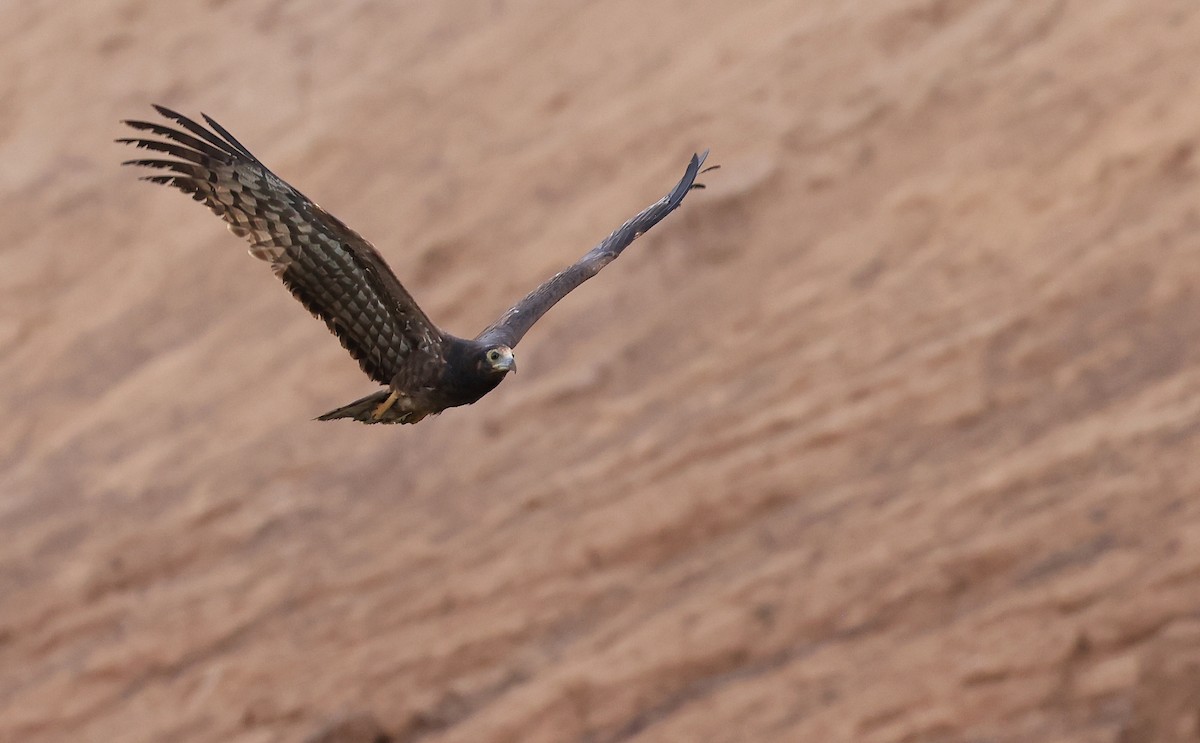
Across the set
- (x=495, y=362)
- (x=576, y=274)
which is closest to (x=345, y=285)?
(x=495, y=362)

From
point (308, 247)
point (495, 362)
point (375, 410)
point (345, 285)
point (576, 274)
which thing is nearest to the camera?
point (308, 247)

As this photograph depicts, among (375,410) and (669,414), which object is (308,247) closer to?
(375,410)

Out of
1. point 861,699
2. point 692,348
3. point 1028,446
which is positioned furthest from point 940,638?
point 692,348

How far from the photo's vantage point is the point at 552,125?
16.1 metres

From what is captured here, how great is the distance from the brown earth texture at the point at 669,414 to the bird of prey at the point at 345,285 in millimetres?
5687

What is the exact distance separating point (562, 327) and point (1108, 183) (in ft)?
14.9

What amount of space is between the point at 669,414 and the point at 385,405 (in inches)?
255

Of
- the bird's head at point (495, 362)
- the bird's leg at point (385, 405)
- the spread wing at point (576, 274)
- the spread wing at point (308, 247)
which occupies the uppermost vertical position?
the spread wing at point (308, 247)

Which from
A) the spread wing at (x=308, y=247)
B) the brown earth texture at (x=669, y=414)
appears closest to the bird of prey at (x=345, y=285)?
the spread wing at (x=308, y=247)

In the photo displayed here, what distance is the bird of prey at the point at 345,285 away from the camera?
6.98 metres

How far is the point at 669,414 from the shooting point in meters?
13.9

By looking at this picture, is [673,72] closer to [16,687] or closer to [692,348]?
[692,348]

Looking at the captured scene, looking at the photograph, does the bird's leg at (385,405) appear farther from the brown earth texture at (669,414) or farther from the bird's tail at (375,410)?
the brown earth texture at (669,414)

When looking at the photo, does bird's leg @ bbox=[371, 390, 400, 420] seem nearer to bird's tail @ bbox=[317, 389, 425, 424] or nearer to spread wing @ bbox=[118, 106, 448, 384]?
bird's tail @ bbox=[317, 389, 425, 424]
